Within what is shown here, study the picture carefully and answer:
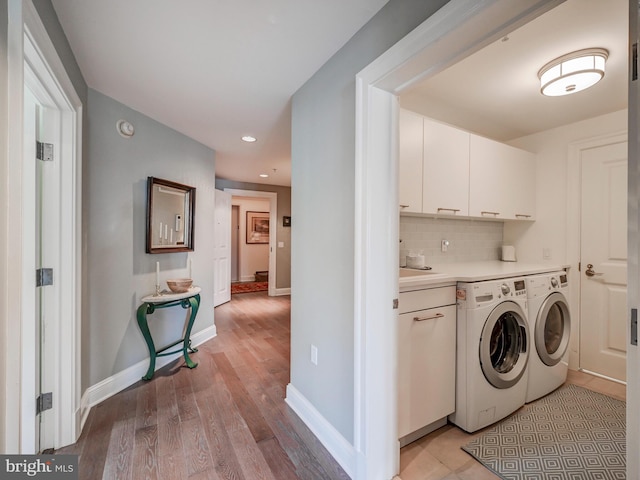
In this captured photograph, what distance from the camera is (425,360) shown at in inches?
66.1

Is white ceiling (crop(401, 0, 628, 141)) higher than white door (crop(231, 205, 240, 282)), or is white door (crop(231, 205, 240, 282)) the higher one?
white ceiling (crop(401, 0, 628, 141))

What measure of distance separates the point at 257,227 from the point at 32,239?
6248 millimetres

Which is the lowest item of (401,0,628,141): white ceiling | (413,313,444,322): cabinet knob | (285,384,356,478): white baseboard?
(285,384,356,478): white baseboard

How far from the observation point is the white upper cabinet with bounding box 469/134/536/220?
244cm

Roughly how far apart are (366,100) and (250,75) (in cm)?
92

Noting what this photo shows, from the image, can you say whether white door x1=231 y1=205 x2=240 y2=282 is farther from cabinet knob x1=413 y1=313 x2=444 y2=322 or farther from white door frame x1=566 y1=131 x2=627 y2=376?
white door frame x1=566 y1=131 x2=627 y2=376

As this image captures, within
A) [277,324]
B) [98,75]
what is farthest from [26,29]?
[277,324]

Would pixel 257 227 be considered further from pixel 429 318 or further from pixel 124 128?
pixel 429 318

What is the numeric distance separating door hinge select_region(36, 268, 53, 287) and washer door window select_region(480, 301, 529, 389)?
262 centimetres

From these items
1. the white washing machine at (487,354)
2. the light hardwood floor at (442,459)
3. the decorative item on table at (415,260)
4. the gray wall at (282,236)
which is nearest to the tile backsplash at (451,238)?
the decorative item on table at (415,260)

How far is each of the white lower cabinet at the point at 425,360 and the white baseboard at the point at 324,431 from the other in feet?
1.05

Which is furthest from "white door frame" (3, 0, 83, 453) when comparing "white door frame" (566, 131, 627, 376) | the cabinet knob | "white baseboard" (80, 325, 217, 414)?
"white door frame" (566, 131, 627, 376)

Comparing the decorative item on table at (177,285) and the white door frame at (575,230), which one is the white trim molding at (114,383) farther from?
the white door frame at (575,230)

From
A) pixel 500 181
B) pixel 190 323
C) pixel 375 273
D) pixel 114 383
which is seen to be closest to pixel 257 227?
pixel 190 323
